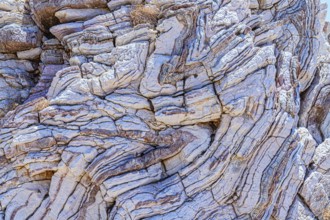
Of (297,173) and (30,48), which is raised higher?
(30,48)

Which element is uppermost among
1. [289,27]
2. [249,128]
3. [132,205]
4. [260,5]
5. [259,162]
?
[260,5]

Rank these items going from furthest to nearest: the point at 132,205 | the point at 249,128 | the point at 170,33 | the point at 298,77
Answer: the point at 298,77 → the point at 170,33 → the point at 249,128 → the point at 132,205

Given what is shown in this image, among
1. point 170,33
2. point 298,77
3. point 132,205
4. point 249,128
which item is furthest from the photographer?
point 298,77

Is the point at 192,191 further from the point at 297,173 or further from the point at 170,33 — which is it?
the point at 170,33

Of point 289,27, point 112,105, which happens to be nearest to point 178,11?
point 112,105

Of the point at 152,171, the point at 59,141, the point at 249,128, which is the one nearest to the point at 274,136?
the point at 249,128

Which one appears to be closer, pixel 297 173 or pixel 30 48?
pixel 297 173
